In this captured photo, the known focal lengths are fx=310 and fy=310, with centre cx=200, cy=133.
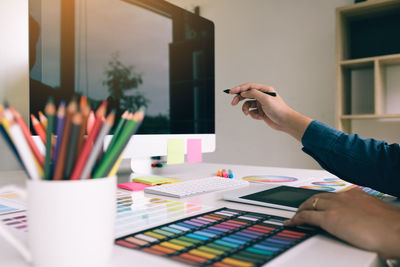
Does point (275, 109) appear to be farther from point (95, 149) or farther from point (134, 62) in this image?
point (95, 149)

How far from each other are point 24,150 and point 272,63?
2.58 metres

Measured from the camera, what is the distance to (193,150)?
3.61 ft

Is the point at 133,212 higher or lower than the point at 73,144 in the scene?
lower

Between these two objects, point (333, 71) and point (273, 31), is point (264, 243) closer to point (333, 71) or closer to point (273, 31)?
point (333, 71)

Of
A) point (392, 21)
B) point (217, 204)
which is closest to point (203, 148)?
point (217, 204)

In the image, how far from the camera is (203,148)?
1.18 metres

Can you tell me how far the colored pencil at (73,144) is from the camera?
27cm

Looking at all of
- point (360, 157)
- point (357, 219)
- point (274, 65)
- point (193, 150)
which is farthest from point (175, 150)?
point (274, 65)

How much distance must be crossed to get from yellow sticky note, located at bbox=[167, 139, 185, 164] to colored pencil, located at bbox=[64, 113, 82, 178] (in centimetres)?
70

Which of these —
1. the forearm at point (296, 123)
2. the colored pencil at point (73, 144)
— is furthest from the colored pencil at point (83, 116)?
the forearm at point (296, 123)

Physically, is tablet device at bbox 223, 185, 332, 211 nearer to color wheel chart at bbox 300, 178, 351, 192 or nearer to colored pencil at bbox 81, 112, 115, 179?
color wheel chart at bbox 300, 178, 351, 192

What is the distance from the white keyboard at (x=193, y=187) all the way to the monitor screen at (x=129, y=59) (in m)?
0.27

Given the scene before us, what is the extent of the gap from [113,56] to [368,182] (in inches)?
28.9

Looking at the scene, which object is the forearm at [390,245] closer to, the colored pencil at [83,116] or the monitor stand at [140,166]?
the colored pencil at [83,116]
